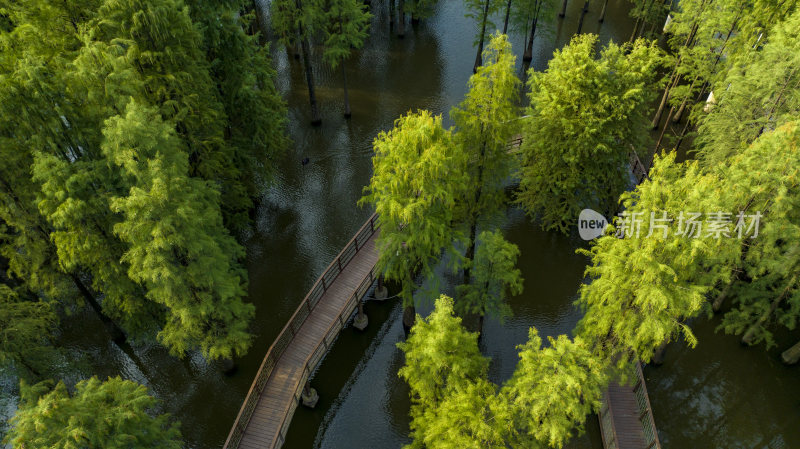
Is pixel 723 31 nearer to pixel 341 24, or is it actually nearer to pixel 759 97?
pixel 759 97

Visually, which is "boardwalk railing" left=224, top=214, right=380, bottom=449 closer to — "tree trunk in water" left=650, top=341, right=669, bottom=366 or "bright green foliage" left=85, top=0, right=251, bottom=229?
"bright green foliage" left=85, top=0, right=251, bottom=229

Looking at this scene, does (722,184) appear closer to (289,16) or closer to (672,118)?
(672,118)

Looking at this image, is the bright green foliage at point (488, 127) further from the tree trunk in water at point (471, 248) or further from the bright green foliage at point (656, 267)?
the bright green foliage at point (656, 267)

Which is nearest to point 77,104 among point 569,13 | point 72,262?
point 72,262

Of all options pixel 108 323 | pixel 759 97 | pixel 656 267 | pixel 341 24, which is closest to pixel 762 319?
pixel 656 267

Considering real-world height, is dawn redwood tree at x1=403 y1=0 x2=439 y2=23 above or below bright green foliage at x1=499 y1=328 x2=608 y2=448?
above

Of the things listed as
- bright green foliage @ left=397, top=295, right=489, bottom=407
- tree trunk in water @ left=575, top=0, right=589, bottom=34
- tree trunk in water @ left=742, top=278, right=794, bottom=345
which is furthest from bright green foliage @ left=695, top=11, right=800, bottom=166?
tree trunk in water @ left=575, top=0, right=589, bottom=34
